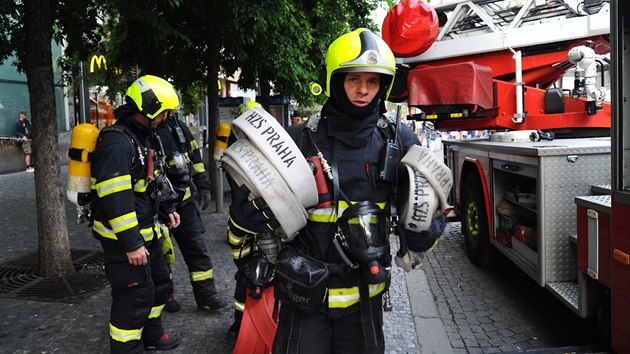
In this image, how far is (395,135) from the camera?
2.39 metres

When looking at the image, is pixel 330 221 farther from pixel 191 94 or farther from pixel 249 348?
pixel 191 94

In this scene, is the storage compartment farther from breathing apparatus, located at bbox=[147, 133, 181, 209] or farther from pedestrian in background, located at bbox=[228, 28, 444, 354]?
breathing apparatus, located at bbox=[147, 133, 181, 209]

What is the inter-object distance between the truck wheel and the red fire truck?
0.04ft

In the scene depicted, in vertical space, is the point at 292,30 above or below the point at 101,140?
above

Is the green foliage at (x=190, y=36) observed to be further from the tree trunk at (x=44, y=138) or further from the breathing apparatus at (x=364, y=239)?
the breathing apparatus at (x=364, y=239)

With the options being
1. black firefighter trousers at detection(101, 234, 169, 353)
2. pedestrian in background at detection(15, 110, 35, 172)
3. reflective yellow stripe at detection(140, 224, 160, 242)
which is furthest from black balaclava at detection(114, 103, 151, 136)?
pedestrian in background at detection(15, 110, 35, 172)

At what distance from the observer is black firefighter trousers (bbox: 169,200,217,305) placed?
4398 mm

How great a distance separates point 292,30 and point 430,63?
3.79 meters

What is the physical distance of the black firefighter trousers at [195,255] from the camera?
4.40 meters

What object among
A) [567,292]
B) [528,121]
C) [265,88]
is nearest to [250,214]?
[567,292]

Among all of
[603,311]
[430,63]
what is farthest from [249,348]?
[430,63]

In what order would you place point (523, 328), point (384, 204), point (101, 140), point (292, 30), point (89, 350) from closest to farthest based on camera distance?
point (384, 204), point (101, 140), point (89, 350), point (523, 328), point (292, 30)

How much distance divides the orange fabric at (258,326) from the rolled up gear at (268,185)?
0.80 m

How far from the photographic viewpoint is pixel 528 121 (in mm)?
5945
